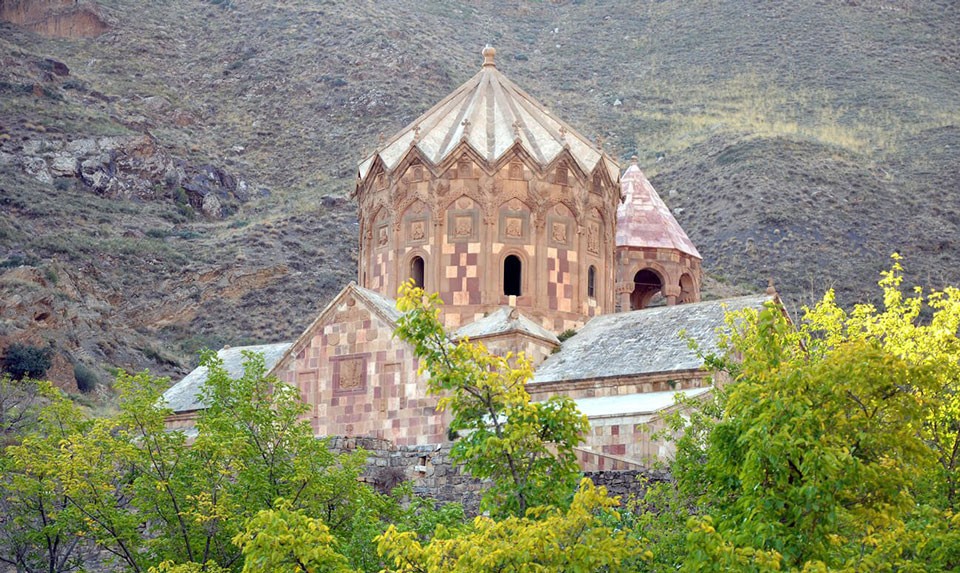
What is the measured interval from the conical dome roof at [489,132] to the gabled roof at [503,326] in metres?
3.05

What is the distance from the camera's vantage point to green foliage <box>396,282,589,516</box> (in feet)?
45.5

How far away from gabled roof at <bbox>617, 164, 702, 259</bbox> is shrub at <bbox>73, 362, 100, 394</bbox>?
16419 millimetres

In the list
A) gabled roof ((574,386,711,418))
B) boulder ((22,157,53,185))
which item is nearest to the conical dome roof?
gabled roof ((574,386,711,418))

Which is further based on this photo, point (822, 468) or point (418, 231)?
point (418, 231)

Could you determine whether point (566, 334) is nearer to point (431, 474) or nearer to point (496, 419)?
point (431, 474)

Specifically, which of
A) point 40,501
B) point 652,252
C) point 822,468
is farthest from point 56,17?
point 822,468

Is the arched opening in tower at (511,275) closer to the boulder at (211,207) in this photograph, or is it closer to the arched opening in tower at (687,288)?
the arched opening in tower at (687,288)

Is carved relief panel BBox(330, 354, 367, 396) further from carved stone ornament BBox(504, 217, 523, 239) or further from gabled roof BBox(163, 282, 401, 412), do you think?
carved stone ornament BBox(504, 217, 523, 239)

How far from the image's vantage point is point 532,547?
12359 millimetres

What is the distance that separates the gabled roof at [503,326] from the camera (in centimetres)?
2742

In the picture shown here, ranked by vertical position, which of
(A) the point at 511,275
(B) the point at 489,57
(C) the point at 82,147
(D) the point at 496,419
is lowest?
(D) the point at 496,419

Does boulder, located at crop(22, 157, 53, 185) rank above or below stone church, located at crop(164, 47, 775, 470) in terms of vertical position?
above

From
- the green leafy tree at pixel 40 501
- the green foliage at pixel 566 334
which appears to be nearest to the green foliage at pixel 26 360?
the green foliage at pixel 566 334

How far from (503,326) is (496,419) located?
13567 mm
